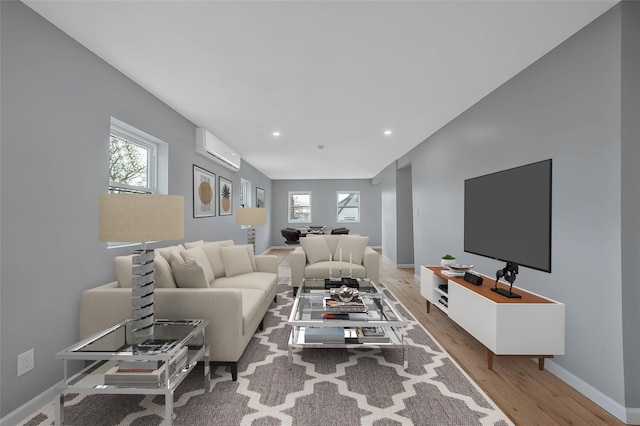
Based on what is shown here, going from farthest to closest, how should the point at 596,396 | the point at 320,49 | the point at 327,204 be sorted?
the point at 327,204
the point at 320,49
the point at 596,396

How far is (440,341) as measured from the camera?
271 centimetres

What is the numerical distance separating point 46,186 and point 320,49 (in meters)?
2.14

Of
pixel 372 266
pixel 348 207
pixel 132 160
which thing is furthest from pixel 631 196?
pixel 348 207

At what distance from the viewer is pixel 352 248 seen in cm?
451

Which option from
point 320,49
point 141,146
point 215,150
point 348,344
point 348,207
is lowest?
point 348,344

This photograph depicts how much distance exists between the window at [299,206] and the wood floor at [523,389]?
309 inches

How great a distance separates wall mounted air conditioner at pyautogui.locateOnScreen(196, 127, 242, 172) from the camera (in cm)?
412

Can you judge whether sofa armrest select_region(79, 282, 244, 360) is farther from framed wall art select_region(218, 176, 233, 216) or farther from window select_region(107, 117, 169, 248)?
framed wall art select_region(218, 176, 233, 216)

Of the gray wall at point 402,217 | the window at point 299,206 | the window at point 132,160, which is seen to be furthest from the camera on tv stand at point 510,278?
the window at point 299,206

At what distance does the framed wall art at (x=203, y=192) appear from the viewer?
13.4ft

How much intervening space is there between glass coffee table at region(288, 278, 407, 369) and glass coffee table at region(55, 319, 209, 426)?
864mm

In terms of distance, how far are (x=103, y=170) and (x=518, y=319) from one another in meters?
3.48

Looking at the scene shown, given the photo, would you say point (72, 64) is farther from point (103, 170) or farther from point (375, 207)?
point (375, 207)

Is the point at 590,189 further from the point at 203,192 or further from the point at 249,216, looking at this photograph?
the point at 203,192
